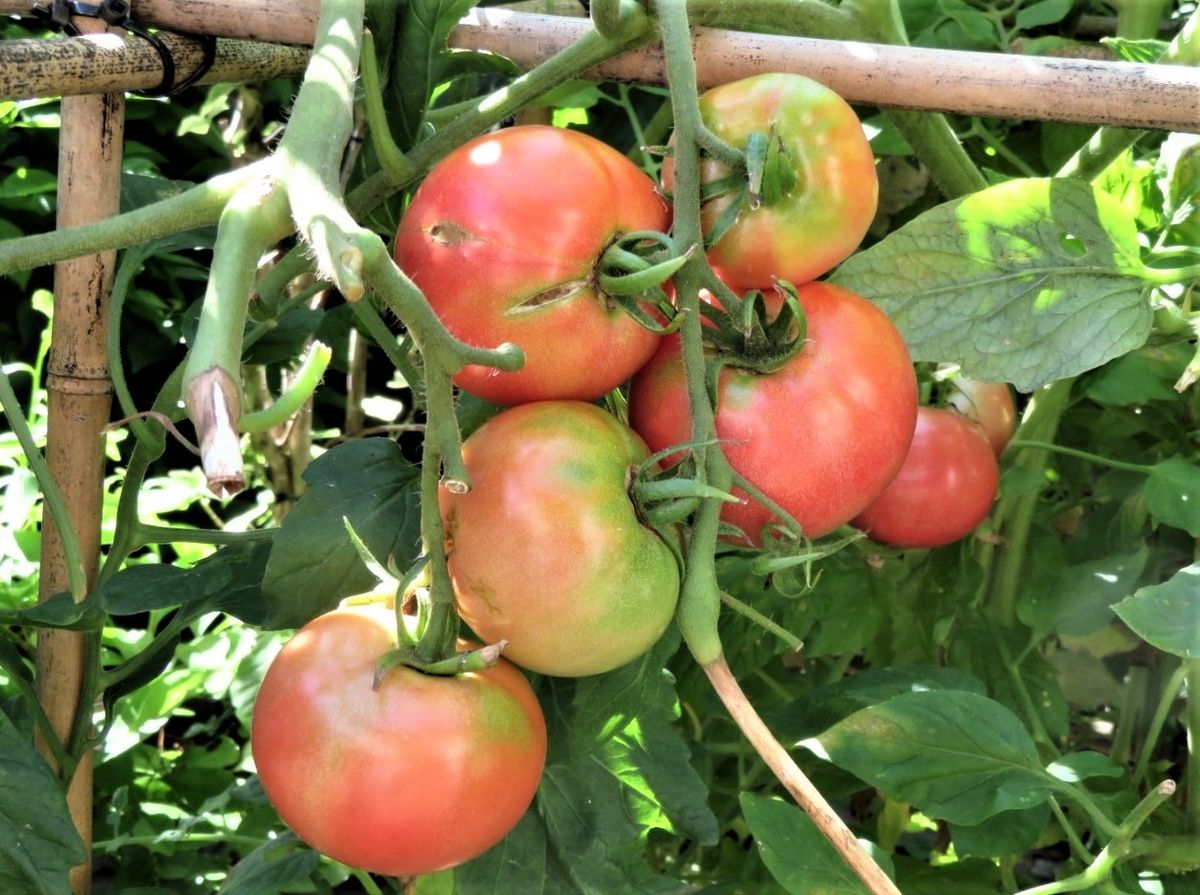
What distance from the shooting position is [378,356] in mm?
1727

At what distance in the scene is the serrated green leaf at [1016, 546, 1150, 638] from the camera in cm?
81

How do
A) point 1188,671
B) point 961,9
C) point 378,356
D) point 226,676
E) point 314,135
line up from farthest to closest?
point 378,356
point 226,676
point 961,9
point 1188,671
point 314,135

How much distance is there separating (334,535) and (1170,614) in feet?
1.30

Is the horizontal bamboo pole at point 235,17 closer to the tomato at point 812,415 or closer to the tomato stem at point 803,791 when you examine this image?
the tomato at point 812,415

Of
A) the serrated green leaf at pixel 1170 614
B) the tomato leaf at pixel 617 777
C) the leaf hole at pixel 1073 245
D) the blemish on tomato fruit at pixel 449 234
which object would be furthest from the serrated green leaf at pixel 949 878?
the blemish on tomato fruit at pixel 449 234

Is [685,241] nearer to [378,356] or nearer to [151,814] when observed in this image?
[151,814]

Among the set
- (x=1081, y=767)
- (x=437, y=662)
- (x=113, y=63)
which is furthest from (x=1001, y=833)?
(x=113, y=63)

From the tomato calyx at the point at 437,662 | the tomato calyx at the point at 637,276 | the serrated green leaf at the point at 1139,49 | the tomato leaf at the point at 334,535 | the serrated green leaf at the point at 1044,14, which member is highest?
the serrated green leaf at the point at 1139,49

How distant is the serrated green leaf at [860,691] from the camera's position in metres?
0.78

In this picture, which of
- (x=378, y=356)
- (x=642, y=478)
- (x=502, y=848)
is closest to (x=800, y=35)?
(x=642, y=478)

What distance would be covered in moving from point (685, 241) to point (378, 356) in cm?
130

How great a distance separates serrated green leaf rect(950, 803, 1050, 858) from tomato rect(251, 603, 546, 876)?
326mm

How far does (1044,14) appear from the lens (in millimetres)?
900

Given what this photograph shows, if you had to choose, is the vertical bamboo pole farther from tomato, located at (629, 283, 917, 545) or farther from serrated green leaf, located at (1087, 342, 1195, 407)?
serrated green leaf, located at (1087, 342, 1195, 407)
